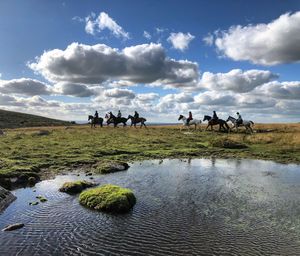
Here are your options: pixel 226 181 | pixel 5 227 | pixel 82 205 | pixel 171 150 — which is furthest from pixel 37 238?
pixel 171 150

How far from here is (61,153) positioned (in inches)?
1492

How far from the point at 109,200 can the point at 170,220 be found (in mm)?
3697

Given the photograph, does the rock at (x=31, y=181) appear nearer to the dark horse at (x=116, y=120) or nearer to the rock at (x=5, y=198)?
the rock at (x=5, y=198)

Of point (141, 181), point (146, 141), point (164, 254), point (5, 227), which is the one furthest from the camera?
point (146, 141)

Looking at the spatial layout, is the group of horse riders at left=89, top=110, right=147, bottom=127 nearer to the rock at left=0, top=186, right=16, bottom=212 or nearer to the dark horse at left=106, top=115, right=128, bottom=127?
the dark horse at left=106, top=115, right=128, bottom=127

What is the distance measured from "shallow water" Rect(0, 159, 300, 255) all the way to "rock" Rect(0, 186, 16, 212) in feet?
1.42

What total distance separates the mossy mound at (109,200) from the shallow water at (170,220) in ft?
1.65

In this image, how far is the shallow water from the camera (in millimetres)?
13875

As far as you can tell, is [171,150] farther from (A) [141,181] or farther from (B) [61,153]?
(A) [141,181]

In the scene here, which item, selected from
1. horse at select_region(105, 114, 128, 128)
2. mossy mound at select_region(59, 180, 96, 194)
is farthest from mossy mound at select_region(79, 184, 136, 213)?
horse at select_region(105, 114, 128, 128)

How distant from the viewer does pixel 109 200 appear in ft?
61.7

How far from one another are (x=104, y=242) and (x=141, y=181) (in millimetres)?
11631

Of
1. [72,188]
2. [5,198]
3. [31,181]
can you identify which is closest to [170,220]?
[72,188]

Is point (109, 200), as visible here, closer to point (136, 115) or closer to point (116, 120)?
point (136, 115)
